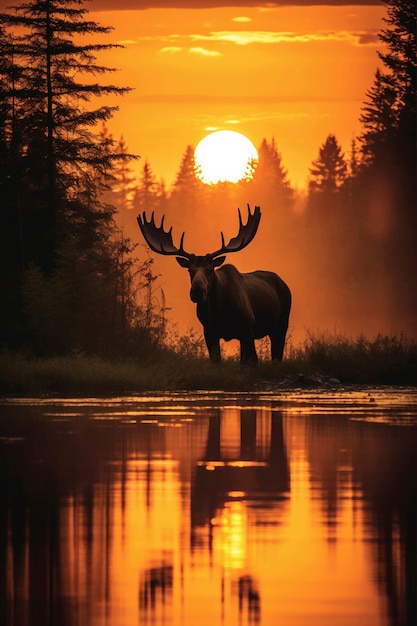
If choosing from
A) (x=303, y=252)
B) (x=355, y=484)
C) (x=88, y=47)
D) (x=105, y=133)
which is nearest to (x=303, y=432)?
(x=355, y=484)

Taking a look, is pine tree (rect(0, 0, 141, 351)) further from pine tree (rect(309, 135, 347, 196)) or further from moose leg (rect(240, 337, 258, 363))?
pine tree (rect(309, 135, 347, 196))

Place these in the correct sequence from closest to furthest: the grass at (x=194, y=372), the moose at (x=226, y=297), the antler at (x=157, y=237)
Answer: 1. the grass at (x=194, y=372)
2. the moose at (x=226, y=297)
3. the antler at (x=157, y=237)

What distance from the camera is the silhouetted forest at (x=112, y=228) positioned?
31.8m

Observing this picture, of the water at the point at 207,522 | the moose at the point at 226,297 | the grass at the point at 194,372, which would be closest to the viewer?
the water at the point at 207,522

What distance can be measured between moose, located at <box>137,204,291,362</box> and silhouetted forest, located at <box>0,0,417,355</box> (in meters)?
1.42

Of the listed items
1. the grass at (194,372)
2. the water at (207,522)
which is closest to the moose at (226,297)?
the grass at (194,372)

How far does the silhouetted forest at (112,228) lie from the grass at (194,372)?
1.68 m

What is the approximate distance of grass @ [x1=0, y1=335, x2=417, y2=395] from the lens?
2639 cm

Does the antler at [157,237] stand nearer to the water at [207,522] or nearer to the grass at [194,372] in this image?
the grass at [194,372]

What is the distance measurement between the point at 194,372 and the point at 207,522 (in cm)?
1629

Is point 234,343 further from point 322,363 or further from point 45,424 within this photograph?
point 45,424

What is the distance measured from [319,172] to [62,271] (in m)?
128

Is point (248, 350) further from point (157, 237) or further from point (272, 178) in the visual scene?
point (272, 178)

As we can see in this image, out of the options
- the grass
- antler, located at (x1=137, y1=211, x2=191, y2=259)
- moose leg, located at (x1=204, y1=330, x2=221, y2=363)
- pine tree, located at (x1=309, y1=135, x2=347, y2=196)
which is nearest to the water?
the grass
